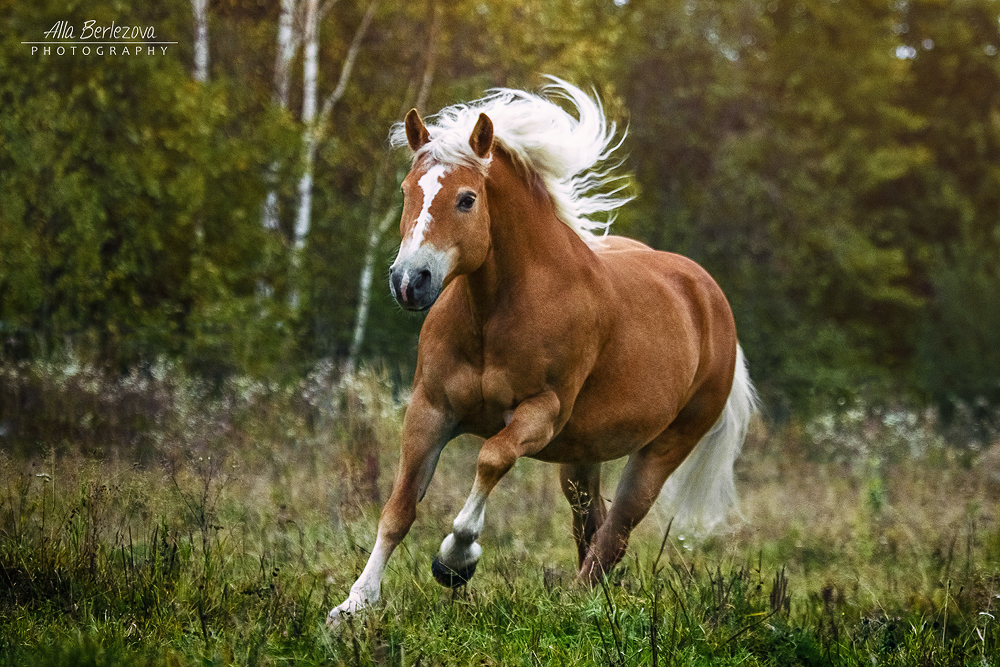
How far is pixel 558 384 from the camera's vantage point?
15.2 feet

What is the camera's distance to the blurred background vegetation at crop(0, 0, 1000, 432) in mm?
10273

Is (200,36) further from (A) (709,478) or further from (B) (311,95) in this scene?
(A) (709,478)

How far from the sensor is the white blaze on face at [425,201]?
4051 millimetres

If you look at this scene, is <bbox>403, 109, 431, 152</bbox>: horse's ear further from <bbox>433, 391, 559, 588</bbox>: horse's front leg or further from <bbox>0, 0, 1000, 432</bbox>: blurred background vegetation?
<bbox>0, 0, 1000, 432</bbox>: blurred background vegetation

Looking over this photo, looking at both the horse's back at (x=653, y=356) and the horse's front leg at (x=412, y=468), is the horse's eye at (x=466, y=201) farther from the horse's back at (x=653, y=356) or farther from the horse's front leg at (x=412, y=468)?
the horse's back at (x=653, y=356)

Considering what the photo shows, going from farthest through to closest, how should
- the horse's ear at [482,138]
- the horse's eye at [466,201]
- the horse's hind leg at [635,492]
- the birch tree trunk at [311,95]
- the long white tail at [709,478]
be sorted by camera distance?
1. the birch tree trunk at [311,95]
2. the long white tail at [709,478]
3. the horse's hind leg at [635,492]
4. the horse's ear at [482,138]
5. the horse's eye at [466,201]

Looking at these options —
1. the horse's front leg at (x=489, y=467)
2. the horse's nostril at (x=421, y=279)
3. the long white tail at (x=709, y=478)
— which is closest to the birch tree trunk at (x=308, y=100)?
the long white tail at (x=709, y=478)

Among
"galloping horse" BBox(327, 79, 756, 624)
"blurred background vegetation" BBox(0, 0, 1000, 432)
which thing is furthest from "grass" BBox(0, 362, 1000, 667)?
"blurred background vegetation" BBox(0, 0, 1000, 432)

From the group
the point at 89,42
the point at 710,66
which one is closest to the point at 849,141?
the point at 710,66

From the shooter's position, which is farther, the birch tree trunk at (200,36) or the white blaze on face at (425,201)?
the birch tree trunk at (200,36)

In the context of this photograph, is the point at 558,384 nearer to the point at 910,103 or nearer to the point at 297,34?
the point at 297,34

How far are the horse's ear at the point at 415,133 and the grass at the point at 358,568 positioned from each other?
1890mm

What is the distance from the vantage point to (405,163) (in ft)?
50.5

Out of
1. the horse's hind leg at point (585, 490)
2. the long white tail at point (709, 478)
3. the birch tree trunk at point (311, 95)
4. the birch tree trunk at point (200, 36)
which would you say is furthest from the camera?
the birch tree trunk at point (200, 36)
